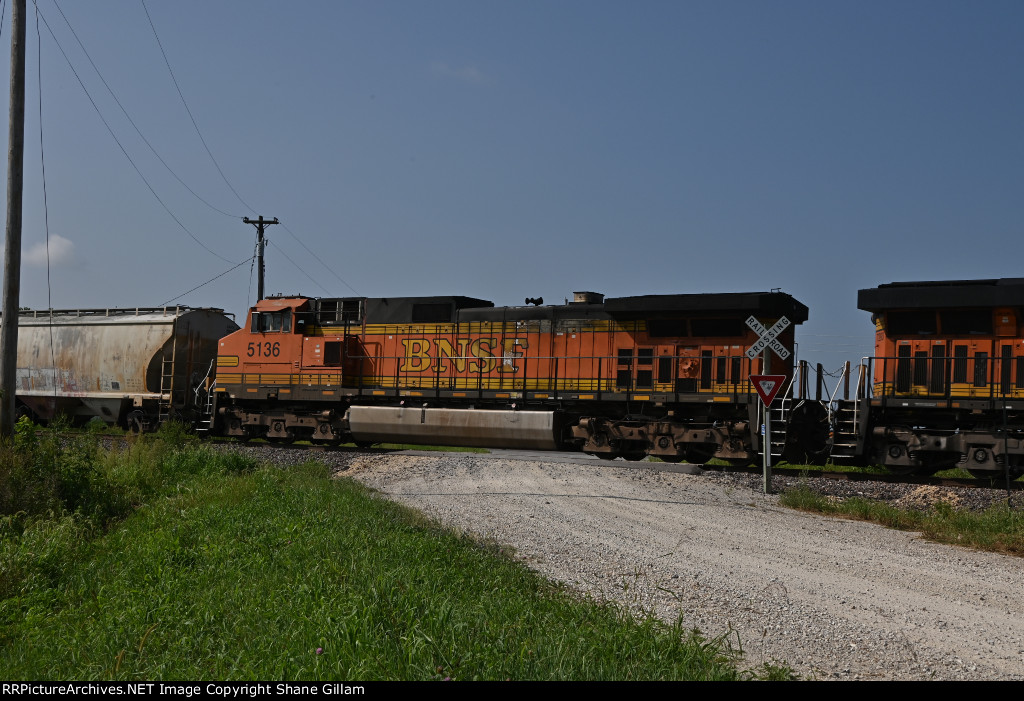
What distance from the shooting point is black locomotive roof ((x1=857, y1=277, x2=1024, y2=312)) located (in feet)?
49.4

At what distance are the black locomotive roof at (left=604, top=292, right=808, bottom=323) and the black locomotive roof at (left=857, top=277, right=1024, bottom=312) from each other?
172 cm

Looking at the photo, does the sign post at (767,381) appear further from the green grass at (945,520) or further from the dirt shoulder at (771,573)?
the green grass at (945,520)

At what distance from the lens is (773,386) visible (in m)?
14.4

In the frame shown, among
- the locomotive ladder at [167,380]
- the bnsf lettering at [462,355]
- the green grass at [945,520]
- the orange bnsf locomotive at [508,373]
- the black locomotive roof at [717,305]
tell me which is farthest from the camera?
the locomotive ladder at [167,380]

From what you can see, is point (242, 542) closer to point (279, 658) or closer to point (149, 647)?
point (149, 647)

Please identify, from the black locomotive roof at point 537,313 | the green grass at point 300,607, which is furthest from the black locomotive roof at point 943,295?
the green grass at point 300,607

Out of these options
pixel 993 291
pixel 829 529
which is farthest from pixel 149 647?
pixel 993 291

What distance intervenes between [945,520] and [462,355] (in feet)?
38.8

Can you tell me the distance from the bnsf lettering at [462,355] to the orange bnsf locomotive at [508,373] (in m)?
0.03

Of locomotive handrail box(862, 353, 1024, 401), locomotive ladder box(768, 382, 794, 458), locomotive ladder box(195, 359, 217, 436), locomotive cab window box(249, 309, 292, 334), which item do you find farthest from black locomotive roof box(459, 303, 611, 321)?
locomotive ladder box(195, 359, 217, 436)

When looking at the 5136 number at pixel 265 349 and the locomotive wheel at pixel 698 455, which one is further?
the 5136 number at pixel 265 349

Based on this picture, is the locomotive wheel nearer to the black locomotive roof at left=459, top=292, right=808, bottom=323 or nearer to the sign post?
the black locomotive roof at left=459, top=292, right=808, bottom=323

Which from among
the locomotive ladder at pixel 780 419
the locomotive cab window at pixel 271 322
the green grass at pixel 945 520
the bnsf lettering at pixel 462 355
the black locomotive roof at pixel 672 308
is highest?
the black locomotive roof at pixel 672 308

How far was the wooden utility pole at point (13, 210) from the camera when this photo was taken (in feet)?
39.7
